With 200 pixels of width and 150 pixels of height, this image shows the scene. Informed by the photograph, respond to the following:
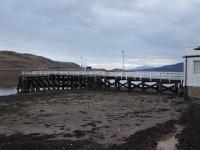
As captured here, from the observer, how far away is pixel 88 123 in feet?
74.1

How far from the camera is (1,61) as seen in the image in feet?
561

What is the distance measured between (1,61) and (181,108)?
5941 inches

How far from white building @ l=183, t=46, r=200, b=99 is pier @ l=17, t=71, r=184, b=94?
3.86 metres

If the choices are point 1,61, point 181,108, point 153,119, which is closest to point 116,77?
point 181,108

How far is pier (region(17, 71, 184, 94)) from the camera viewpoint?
1618 inches

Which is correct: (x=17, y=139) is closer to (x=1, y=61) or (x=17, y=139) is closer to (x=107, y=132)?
(x=107, y=132)

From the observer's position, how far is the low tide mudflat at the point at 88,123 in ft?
56.2

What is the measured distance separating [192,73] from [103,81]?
63.8ft

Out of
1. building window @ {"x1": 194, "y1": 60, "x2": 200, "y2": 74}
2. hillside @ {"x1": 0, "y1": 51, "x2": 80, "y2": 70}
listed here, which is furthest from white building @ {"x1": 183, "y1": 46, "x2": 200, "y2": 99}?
hillside @ {"x1": 0, "y1": 51, "x2": 80, "y2": 70}

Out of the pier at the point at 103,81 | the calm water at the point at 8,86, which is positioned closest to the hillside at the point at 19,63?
the calm water at the point at 8,86

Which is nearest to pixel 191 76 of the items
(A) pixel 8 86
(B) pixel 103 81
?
(B) pixel 103 81

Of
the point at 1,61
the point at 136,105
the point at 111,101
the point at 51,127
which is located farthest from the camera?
the point at 1,61

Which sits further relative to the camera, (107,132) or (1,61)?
(1,61)

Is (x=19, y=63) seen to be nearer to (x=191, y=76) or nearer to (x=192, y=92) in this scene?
(x=191, y=76)
